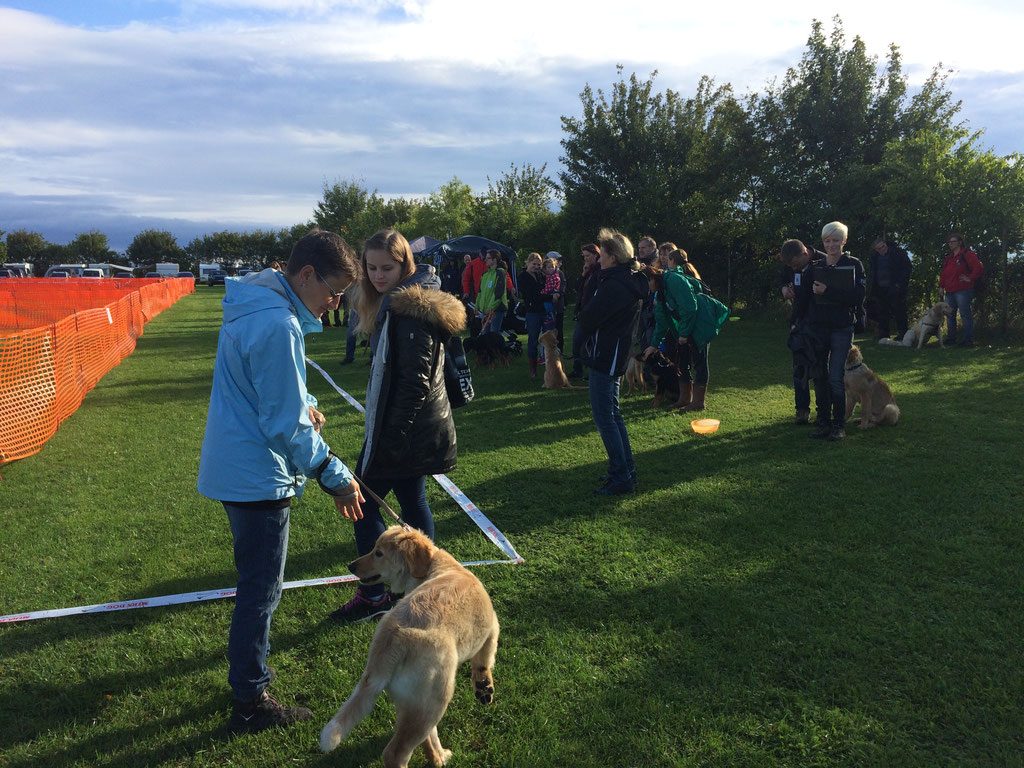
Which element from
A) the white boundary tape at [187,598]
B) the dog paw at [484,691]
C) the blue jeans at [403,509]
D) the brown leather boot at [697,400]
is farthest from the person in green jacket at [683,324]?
the dog paw at [484,691]

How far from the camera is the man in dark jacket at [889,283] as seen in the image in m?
14.0

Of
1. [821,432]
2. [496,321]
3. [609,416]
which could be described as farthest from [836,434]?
[496,321]

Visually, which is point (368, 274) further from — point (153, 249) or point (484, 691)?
point (153, 249)

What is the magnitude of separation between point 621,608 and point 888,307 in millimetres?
13490

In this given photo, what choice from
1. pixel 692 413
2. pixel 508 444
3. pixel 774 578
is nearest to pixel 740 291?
pixel 692 413

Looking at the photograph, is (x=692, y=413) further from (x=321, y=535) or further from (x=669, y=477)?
(x=321, y=535)

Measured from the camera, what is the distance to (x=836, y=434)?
6.89m

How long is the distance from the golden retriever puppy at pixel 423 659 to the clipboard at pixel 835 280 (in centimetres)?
539

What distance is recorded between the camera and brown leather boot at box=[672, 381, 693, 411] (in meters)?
8.65

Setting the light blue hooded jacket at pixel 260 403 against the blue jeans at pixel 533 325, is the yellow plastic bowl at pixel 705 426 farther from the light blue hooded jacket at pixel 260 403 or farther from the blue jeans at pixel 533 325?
the light blue hooded jacket at pixel 260 403

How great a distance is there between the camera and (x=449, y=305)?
3.16 meters

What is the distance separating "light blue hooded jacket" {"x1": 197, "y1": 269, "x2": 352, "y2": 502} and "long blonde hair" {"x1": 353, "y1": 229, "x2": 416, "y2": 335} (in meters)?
0.76

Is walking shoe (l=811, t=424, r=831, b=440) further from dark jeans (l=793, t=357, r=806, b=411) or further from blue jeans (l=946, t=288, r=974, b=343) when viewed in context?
blue jeans (l=946, t=288, r=974, b=343)

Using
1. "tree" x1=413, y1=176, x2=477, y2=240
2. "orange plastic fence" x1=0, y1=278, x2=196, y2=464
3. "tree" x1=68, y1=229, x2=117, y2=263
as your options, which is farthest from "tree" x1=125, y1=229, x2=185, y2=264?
"orange plastic fence" x1=0, y1=278, x2=196, y2=464
